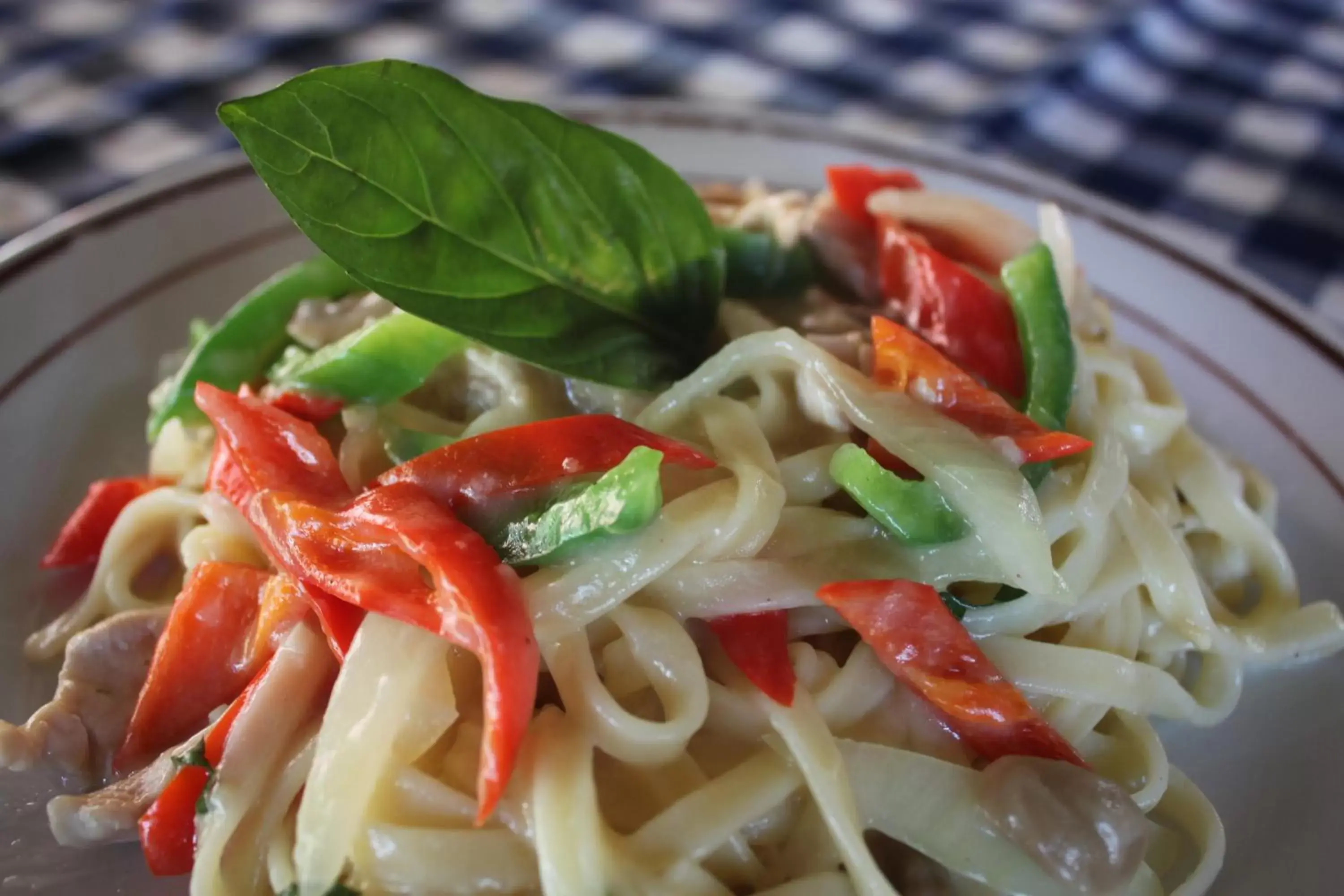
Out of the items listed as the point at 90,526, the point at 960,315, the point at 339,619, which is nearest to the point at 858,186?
the point at 960,315

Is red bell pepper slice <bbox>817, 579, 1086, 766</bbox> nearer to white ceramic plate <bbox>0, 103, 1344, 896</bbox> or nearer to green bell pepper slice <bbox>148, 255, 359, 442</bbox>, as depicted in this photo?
white ceramic plate <bbox>0, 103, 1344, 896</bbox>

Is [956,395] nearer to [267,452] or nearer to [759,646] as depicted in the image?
[759,646]

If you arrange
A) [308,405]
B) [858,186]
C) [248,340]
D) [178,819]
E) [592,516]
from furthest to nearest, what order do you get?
[858,186] → [248,340] → [308,405] → [178,819] → [592,516]

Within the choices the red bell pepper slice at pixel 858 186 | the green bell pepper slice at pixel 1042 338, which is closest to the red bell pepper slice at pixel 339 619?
the green bell pepper slice at pixel 1042 338

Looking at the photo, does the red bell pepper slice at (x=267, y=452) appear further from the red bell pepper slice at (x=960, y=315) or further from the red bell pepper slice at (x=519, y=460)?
the red bell pepper slice at (x=960, y=315)

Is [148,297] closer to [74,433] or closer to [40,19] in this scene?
[74,433]
